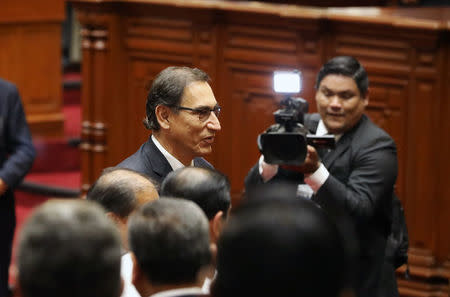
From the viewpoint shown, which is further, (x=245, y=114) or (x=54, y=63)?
(x=54, y=63)

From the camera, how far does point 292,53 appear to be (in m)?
5.00

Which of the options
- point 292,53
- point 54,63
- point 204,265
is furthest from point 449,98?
point 54,63

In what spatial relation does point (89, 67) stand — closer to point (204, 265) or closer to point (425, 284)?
point (425, 284)

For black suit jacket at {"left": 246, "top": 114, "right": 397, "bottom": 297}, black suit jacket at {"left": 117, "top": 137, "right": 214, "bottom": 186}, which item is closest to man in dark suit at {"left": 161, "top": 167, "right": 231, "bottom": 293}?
black suit jacket at {"left": 117, "top": 137, "right": 214, "bottom": 186}

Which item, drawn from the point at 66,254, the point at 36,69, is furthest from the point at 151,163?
the point at 36,69

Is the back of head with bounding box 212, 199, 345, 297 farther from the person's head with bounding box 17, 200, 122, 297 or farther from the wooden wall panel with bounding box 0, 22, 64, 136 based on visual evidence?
the wooden wall panel with bounding box 0, 22, 64, 136

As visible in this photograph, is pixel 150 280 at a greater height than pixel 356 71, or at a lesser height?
lesser

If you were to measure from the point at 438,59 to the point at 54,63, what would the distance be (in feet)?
12.7

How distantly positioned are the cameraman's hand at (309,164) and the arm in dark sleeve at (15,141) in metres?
1.80

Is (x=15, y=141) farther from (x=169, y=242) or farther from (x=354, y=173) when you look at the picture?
(x=169, y=242)

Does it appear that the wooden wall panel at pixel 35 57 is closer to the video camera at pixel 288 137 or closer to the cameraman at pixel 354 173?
the cameraman at pixel 354 173

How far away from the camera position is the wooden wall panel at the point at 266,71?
15.4 ft

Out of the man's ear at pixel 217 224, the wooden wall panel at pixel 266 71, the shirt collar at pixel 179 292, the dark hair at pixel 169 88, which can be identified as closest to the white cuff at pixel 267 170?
the dark hair at pixel 169 88

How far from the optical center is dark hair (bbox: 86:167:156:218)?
2.50 metres
